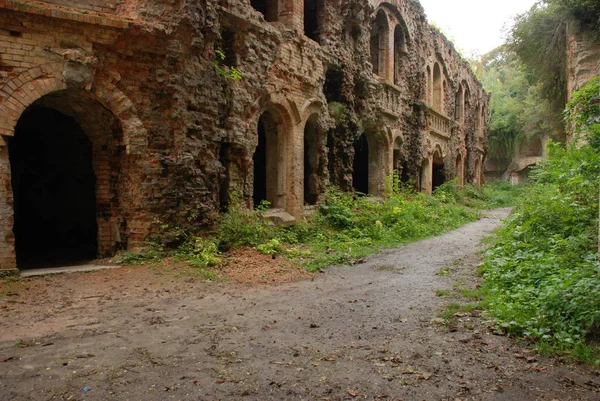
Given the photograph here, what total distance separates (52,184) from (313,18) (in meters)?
8.82

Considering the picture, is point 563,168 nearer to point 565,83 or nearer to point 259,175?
point 259,175

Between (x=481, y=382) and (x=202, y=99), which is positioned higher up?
(x=202, y=99)

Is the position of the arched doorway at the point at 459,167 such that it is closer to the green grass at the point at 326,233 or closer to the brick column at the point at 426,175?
the brick column at the point at 426,175

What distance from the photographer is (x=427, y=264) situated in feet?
26.8

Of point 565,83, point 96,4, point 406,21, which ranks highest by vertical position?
point 406,21

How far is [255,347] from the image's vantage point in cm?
404

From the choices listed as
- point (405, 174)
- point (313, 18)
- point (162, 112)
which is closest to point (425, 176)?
point (405, 174)

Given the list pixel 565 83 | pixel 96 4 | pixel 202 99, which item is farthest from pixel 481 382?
pixel 565 83

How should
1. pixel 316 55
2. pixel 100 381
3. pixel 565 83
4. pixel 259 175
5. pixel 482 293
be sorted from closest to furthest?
pixel 100 381 → pixel 482 293 → pixel 316 55 → pixel 259 175 → pixel 565 83

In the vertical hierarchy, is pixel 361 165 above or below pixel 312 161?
above

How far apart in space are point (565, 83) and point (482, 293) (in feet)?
46.6

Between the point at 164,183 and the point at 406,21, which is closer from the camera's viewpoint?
the point at 164,183

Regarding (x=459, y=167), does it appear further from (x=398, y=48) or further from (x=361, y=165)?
(x=361, y=165)

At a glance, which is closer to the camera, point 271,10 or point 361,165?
point 271,10
